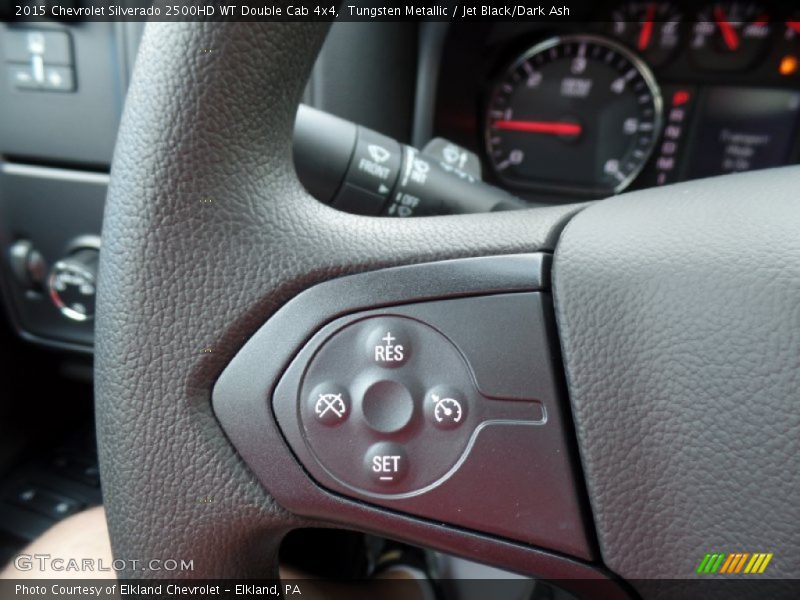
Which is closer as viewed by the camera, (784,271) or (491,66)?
(784,271)

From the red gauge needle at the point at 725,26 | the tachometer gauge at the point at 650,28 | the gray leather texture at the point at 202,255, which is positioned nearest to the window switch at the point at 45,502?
Answer: the gray leather texture at the point at 202,255

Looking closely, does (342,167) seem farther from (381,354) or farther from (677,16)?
(677,16)

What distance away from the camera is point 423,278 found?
1.51 ft

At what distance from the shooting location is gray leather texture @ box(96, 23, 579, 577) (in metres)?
0.43

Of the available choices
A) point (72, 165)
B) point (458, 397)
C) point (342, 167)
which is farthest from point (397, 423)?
point (72, 165)

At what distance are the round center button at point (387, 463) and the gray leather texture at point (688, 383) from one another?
0.10 metres

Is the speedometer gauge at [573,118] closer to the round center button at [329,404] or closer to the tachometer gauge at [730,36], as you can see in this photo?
the tachometer gauge at [730,36]

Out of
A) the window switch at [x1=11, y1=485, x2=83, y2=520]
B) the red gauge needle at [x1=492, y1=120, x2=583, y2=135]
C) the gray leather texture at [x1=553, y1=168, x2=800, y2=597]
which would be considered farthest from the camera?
the red gauge needle at [x1=492, y1=120, x2=583, y2=135]

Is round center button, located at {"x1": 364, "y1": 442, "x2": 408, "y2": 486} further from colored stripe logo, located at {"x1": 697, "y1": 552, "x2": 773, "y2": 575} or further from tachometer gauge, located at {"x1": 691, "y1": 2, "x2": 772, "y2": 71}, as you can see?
tachometer gauge, located at {"x1": 691, "y1": 2, "x2": 772, "y2": 71}

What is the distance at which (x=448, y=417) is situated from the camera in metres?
0.44

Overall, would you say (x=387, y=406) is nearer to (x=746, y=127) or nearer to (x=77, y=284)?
(x=77, y=284)

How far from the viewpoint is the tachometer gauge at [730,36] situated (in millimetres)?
1180

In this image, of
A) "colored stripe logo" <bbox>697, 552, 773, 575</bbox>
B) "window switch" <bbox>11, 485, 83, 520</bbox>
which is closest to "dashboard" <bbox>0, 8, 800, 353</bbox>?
"window switch" <bbox>11, 485, 83, 520</bbox>

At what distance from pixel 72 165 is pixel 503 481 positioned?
83 centimetres
